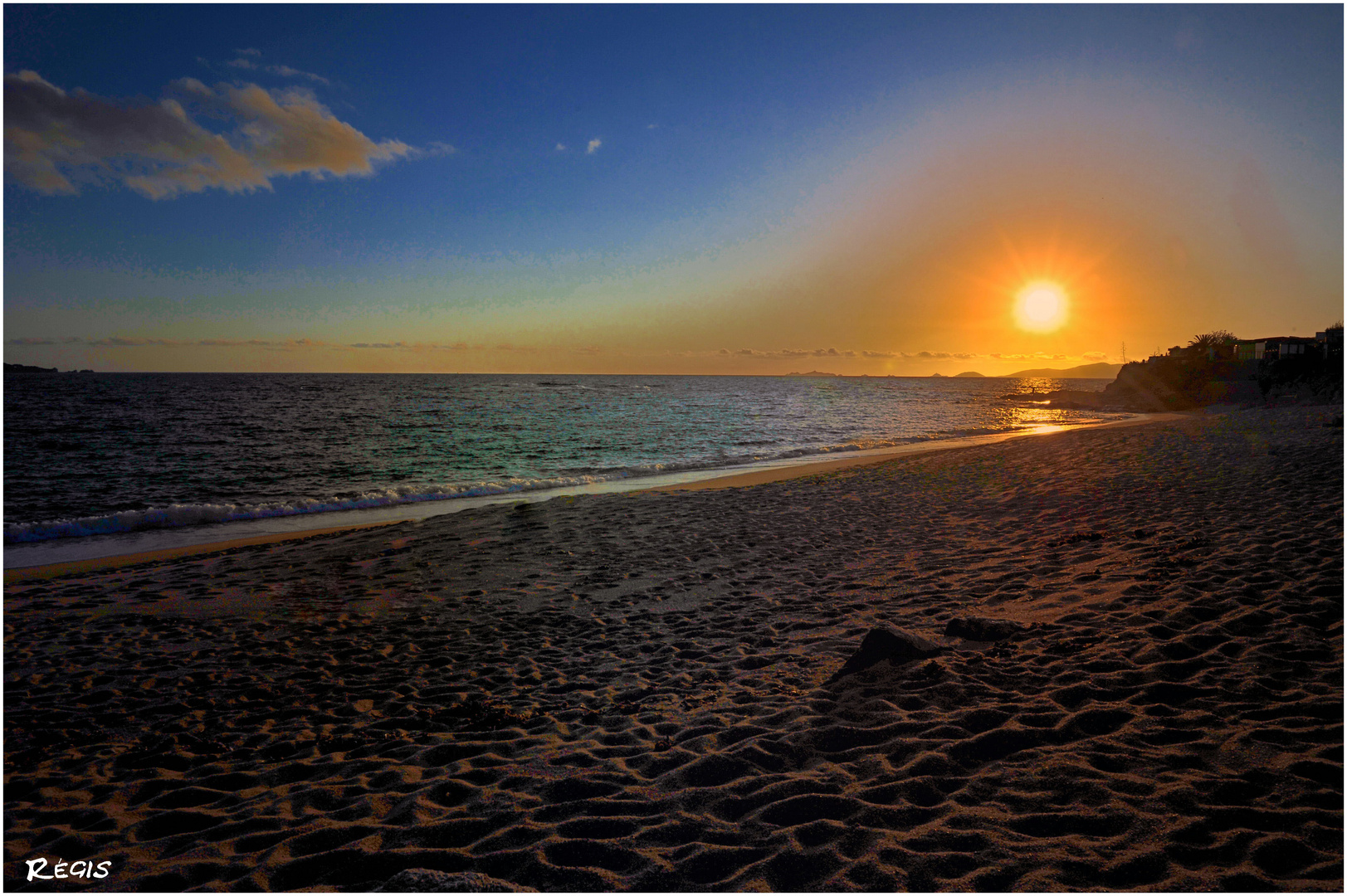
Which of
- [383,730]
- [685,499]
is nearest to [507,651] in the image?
[383,730]

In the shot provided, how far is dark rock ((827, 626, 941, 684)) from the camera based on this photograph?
5.68m

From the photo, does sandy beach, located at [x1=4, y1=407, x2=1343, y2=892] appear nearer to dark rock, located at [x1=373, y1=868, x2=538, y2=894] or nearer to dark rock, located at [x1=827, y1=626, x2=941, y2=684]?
dark rock, located at [x1=827, y1=626, x2=941, y2=684]

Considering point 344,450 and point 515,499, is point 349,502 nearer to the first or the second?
point 515,499

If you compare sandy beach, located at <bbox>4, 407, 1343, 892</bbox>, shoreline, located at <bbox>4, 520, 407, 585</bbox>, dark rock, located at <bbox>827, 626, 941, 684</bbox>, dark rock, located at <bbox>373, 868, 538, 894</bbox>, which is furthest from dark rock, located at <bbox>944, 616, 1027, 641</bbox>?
shoreline, located at <bbox>4, 520, 407, 585</bbox>

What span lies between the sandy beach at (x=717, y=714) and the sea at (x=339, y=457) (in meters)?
5.34

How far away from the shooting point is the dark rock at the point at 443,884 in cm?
315

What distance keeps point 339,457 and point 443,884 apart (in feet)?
89.1

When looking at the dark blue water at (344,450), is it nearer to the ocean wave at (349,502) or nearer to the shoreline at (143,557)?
the ocean wave at (349,502)

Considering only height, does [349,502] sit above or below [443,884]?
above

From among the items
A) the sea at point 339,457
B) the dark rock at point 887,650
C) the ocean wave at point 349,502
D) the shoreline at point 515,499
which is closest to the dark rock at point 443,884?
the dark rock at point 887,650

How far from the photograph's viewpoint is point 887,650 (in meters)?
5.75

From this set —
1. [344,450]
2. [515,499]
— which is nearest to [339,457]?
[344,450]

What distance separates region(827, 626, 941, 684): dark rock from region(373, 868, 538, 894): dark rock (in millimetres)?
3345

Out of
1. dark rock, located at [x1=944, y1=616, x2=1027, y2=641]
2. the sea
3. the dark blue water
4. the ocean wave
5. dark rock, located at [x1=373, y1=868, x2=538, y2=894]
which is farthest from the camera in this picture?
the dark blue water
